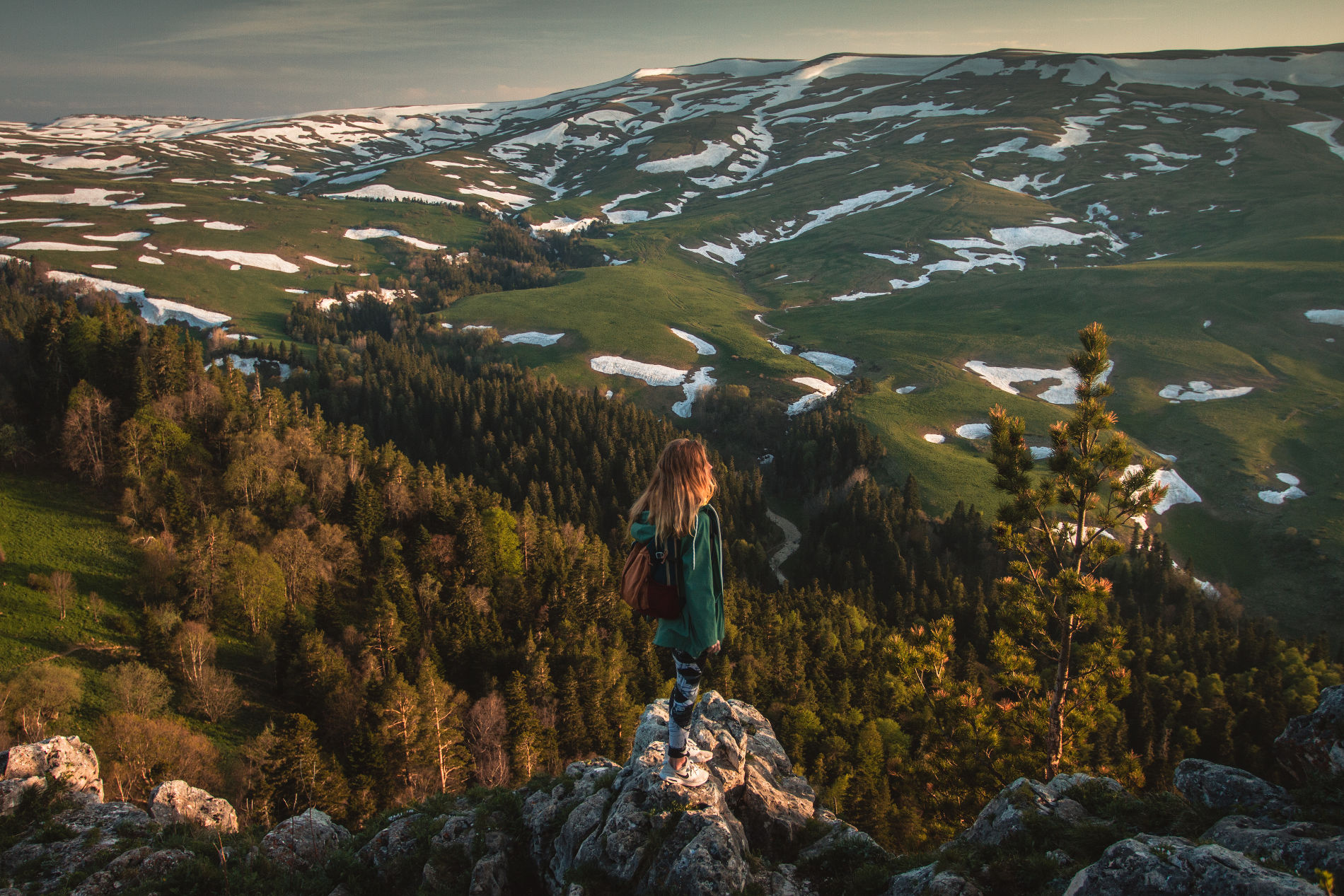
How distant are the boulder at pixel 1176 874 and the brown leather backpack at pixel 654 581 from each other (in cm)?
596

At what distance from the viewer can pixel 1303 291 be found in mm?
143125

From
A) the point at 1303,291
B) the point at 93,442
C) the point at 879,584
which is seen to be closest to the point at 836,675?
the point at 879,584

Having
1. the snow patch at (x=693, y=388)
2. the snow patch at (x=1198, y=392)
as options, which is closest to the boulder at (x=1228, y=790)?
the snow patch at (x=693, y=388)

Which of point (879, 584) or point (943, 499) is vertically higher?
point (943, 499)

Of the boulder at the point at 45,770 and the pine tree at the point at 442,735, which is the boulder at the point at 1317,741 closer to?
the boulder at the point at 45,770

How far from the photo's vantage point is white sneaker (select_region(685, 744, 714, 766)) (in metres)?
11.7

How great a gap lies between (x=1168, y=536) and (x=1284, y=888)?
103 m

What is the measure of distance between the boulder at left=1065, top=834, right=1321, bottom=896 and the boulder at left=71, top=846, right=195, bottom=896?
14.4m

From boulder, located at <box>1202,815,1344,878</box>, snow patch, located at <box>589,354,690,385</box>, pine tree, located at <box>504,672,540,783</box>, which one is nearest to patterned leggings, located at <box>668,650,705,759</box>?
boulder, located at <box>1202,815,1344,878</box>

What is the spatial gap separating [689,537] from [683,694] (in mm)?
2643

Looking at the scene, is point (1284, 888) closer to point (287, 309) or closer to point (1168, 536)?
point (1168, 536)

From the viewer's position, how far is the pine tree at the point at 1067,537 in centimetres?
1581

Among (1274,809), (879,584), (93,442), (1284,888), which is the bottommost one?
(879,584)

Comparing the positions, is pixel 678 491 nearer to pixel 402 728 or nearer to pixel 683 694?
pixel 683 694
